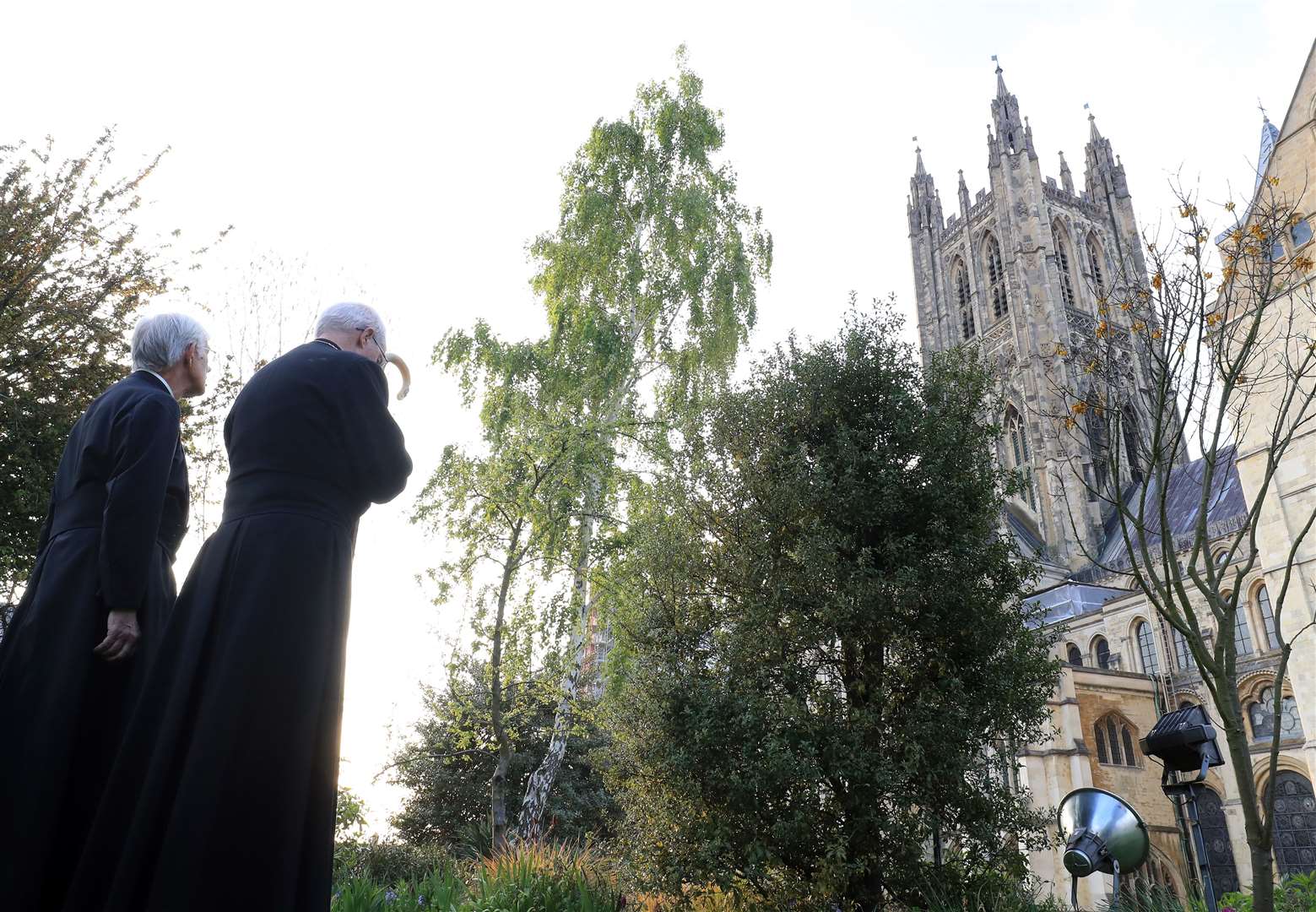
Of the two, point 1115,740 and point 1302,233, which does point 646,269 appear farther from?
point 1115,740

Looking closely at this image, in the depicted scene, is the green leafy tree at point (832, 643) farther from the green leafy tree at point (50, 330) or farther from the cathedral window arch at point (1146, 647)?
the cathedral window arch at point (1146, 647)

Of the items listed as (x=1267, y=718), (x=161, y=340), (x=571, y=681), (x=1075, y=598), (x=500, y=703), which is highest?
(x=1075, y=598)

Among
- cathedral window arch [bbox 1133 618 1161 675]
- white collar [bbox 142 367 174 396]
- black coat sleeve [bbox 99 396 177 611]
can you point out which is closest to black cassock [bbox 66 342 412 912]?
black coat sleeve [bbox 99 396 177 611]

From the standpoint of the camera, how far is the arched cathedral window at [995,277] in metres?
57.8

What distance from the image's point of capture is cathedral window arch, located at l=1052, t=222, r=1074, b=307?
5675cm

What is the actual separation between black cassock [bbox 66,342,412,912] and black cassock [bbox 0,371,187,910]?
369 millimetres

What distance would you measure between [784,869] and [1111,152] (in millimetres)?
70206

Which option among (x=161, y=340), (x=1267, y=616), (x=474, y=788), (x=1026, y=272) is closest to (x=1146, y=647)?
(x=1267, y=616)

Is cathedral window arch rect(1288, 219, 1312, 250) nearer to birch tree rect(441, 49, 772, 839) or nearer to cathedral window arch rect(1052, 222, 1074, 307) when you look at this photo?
birch tree rect(441, 49, 772, 839)

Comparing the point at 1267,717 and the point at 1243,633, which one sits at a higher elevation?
the point at 1243,633

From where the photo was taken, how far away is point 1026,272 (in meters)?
55.1

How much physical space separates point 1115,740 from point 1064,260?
3760 centimetres

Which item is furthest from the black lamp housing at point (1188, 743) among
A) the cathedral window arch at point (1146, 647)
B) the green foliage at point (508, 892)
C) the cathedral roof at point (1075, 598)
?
the cathedral roof at point (1075, 598)

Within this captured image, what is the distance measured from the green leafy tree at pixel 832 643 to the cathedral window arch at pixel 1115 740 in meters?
25.7
